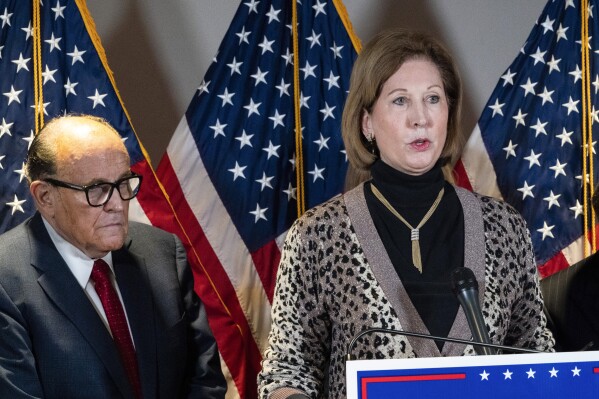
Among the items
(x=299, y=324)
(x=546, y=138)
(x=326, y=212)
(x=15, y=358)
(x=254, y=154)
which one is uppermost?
(x=546, y=138)

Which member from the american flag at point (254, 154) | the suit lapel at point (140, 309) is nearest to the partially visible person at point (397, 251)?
the suit lapel at point (140, 309)

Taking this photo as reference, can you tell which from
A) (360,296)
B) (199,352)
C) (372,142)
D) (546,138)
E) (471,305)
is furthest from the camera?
(546,138)

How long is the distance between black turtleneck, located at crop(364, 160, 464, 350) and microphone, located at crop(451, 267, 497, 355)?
0.44 metres

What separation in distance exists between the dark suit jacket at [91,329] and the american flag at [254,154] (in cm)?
68

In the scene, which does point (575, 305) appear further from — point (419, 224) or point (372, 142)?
point (372, 142)

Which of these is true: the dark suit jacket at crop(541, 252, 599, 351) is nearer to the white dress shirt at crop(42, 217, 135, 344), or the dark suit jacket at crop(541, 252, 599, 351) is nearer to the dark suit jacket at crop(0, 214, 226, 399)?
the dark suit jacket at crop(0, 214, 226, 399)

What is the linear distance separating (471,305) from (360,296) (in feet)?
1.68

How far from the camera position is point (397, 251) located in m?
2.05

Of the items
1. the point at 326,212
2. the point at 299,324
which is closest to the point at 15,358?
the point at 299,324

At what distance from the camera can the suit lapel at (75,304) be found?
7.06 feet

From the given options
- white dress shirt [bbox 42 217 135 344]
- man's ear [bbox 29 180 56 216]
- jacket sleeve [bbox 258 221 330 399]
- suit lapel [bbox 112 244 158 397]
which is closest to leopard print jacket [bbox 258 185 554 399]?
jacket sleeve [bbox 258 221 330 399]

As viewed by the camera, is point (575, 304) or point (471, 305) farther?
point (575, 304)

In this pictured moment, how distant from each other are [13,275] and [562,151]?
6.13 ft

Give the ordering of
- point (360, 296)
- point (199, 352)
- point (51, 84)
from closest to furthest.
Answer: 1. point (360, 296)
2. point (199, 352)
3. point (51, 84)
